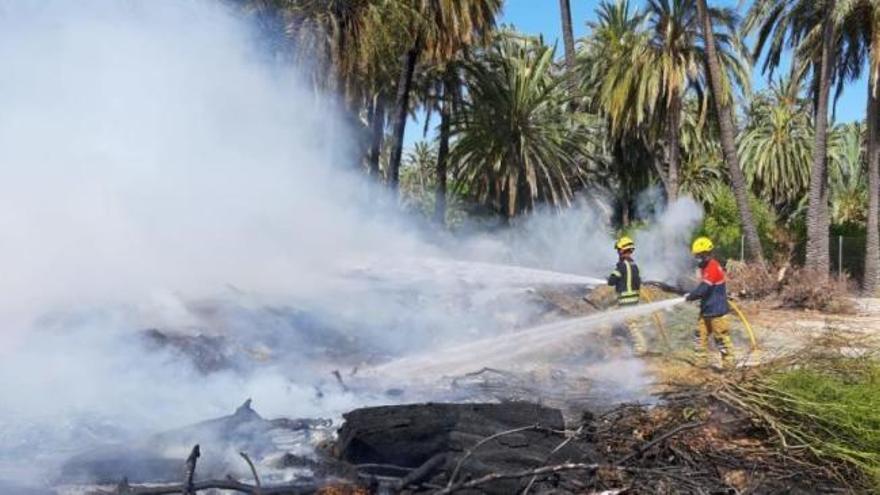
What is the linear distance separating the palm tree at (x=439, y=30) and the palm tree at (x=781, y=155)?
20.7 metres

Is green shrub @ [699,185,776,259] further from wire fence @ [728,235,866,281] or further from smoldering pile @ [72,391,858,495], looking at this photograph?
smoldering pile @ [72,391,858,495]

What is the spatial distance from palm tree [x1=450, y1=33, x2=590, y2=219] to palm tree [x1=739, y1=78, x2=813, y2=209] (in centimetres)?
1675

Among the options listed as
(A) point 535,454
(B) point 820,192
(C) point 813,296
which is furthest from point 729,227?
(A) point 535,454

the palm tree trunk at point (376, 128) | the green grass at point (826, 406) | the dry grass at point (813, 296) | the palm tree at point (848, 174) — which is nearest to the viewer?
the green grass at point (826, 406)

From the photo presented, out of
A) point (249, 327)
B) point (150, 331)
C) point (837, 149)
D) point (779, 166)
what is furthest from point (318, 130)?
point (837, 149)

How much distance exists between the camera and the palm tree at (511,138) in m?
20.7

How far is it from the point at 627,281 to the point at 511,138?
1236cm

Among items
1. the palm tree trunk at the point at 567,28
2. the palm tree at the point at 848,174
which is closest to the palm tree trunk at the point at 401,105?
the palm tree trunk at the point at 567,28

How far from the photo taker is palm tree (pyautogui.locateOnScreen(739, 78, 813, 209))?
35.0 meters

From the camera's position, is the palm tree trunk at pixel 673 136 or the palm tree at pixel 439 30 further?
the palm tree trunk at pixel 673 136

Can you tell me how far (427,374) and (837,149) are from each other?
35.4 metres

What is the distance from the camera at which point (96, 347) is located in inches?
269

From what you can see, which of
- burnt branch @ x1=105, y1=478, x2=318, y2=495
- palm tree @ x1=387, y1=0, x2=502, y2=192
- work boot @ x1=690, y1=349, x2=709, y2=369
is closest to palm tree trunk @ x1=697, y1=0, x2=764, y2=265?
palm tree @ x1=387, y1=0, x2=502, y2=192

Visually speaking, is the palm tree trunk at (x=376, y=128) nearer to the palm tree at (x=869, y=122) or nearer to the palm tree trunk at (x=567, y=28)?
the palm tree trunk at (x=567, y=28)
